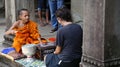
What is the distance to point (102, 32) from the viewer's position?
4297 millimetres

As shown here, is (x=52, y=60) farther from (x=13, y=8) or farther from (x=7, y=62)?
(x=13, y=8)

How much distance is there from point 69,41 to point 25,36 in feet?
5.25

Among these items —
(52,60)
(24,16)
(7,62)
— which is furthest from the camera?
(7,62)

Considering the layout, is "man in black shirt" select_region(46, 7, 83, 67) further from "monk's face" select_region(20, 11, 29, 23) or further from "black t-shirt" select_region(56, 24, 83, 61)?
"monk's face" select_region(20, 11, 29, 23)

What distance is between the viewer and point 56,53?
16.9ft

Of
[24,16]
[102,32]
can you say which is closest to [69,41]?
[102,32]

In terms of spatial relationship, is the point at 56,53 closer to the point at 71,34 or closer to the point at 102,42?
the point at 71,34

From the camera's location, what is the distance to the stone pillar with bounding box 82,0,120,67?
4.26 metres

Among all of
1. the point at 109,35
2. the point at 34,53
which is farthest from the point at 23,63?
the point at 109,35

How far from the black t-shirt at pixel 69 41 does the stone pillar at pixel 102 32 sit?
0.42 meters

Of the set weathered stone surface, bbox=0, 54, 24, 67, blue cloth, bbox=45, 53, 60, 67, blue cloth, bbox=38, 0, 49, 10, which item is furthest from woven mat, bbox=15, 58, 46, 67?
blue cloth, bbox=38, 0, 49, 10

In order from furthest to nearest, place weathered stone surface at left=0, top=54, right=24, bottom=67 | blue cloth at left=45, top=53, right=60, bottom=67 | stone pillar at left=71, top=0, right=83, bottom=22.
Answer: stone pillar at left=71, top=0, right=83, bottom=22, weathered stone surface at left=0, top=54, right=24, bottom=67, blue cloth at left=45, top=53, right=60, bottom=67

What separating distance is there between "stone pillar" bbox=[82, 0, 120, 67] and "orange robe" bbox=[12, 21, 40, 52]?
202 centimetres

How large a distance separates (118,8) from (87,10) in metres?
0.41
